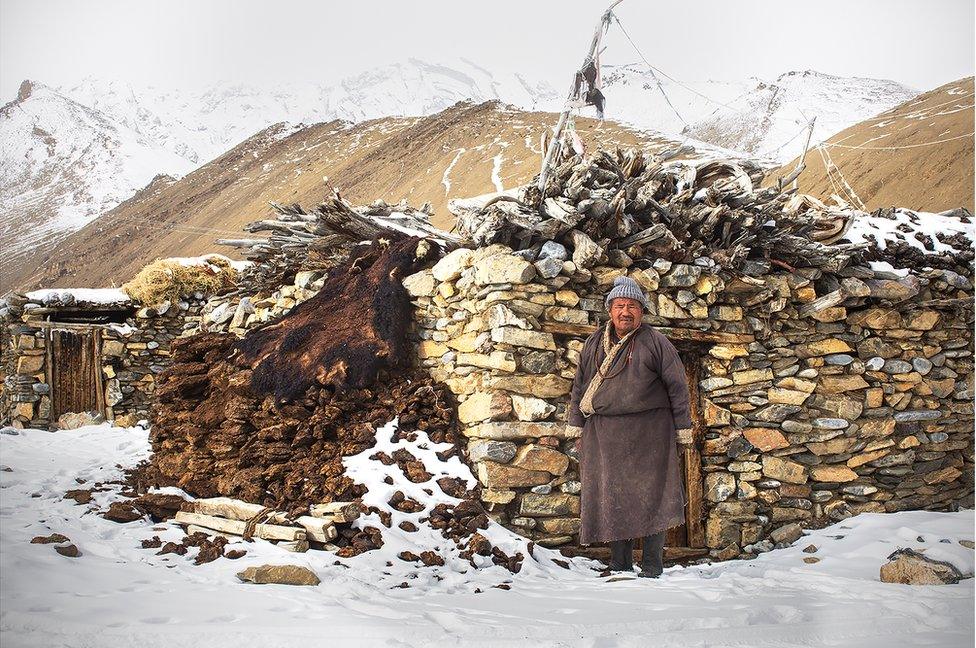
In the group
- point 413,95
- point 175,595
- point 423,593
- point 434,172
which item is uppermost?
point 434,172

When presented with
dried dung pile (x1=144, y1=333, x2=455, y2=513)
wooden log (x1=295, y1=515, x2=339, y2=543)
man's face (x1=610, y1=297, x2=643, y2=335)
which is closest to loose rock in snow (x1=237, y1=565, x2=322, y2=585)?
wooden log (x1=295, y1=515, x2=339, y2=543)

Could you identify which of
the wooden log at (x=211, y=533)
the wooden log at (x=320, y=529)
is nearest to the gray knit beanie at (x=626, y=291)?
the wooden log at (x=320, y=529)

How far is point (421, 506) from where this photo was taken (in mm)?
3934

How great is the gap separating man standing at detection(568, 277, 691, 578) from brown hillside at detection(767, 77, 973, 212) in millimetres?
13418

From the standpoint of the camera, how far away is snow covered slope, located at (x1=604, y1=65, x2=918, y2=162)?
544cm

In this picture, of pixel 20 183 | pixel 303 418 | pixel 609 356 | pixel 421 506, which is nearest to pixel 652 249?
pixel 609 356

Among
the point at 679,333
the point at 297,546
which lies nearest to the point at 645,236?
the point at 679,333

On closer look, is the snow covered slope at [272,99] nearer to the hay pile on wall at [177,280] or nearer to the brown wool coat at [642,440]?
the brown wool coat at [642,440]

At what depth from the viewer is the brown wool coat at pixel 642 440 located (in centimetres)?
358

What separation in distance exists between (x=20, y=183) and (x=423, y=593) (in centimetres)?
537

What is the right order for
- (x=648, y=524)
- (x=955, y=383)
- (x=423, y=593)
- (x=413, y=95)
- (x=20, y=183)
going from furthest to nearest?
(x=20, y=183)
(x=955, y=383)
(x=413, y=95)
(x=648, y=524)
(x=423, y=593)

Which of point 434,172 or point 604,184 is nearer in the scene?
point 604,184

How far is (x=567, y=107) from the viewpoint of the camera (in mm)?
5066

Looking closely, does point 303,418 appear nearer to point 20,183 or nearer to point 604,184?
point 604,184
